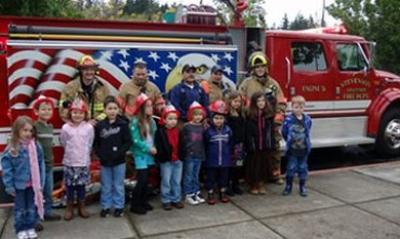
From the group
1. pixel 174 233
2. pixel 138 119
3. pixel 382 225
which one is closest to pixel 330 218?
pixel 382 225

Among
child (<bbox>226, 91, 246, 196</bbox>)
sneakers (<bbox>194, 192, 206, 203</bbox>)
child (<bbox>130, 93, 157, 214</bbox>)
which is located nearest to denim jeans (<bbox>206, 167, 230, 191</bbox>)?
sneakers (<bbox>194, 192, 206, 203</bbox>)

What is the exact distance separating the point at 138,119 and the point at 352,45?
4.76m

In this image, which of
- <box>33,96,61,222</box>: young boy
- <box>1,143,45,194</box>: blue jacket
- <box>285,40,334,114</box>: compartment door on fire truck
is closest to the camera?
<box>1,143,45,194</box>: blue jacket

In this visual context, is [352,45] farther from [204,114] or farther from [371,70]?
[204,114]

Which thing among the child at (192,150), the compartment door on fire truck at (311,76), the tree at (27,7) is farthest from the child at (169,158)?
the tree at (27,7)

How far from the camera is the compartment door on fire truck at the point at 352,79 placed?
868 cm

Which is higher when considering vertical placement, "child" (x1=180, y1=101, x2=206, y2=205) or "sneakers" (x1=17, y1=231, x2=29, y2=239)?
"child" (x1=180, y1=101, x2=206, y2=205)

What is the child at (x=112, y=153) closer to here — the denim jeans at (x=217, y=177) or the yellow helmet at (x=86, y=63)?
the yellow helmet at (x=86, y=63)

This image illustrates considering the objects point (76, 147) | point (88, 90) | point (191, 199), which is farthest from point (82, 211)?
point (88, 90)

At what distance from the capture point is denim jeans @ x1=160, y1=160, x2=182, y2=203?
19.7ft

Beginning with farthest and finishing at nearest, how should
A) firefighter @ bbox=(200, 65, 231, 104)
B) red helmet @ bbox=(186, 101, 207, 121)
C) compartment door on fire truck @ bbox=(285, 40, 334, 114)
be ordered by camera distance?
compartment door on fire truck @ bbox=(285, 40, 334, 114) < firefighter @ bbox=(200, 65, 231, 104) < red helmet @ bbox=(186, 101, 207, 121)

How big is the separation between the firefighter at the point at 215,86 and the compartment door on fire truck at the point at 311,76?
5.16 ft

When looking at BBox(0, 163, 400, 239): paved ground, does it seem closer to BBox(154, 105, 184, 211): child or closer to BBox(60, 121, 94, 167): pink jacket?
BBox(154, 105, 184, 211): child

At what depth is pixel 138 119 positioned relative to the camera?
5.79m
